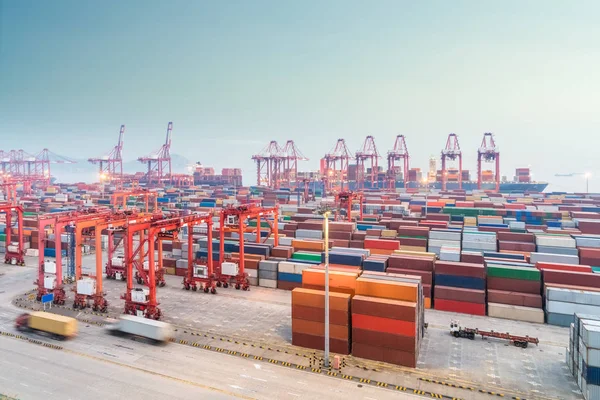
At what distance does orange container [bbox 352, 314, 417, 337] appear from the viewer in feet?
81.6

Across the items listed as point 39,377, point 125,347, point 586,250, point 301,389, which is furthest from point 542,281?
point 39,377

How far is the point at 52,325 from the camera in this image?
96.4 ft

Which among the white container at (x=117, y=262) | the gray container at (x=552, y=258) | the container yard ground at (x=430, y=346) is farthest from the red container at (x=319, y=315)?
the white container at (x=117, y=262)

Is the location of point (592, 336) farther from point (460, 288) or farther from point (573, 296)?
point (460, 288)

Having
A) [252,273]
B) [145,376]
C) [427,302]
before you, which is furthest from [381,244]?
[145,376]

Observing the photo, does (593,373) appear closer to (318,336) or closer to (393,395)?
(393,395)

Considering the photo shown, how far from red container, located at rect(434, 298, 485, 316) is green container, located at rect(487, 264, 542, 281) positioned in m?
3.38

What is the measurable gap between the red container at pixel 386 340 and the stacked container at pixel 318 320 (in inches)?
32.6

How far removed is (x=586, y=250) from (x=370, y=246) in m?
25.1

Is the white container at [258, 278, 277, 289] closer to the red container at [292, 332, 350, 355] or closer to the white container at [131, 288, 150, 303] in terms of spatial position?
the white container at [131, 288, 150, 303]

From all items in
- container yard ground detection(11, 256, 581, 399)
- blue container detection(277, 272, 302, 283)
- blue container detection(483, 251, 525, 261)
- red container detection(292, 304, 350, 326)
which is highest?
blue container detection(483, 251, 525, 261)

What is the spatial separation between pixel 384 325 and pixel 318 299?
497 cm

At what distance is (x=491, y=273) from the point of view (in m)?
35.7

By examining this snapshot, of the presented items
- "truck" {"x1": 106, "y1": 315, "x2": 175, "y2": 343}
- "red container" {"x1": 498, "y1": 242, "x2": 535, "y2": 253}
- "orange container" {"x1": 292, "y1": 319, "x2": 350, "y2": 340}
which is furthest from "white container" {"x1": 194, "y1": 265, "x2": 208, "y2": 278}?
"red container" {"x1": 498, "y1": 242, "x2": 535, "y2": 253}
